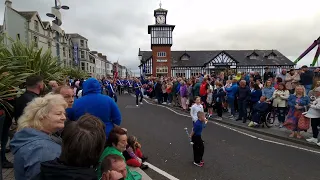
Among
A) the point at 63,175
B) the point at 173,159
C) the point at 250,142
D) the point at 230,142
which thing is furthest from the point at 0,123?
the point at 250,142

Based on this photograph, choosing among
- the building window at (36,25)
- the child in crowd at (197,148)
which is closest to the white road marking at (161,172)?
the child in crowd at (197,148)

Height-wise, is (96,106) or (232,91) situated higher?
(96,106)

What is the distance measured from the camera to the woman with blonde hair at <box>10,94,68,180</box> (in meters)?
1.76

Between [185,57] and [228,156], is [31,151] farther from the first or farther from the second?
[185,57]

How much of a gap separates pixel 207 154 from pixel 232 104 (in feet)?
19.1

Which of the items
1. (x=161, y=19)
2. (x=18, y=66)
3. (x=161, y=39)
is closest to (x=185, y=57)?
(x=161, y=39)

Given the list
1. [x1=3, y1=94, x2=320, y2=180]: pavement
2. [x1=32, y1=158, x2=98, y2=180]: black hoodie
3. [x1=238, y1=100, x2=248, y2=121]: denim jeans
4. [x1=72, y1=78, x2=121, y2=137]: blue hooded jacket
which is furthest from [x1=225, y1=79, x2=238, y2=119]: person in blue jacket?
[x1=32, y1=158, x2=98, y2=180]: black hoodie

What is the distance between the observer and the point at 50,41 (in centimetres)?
4669

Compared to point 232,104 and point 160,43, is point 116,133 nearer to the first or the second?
point 232,104

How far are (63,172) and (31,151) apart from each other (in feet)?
1.31

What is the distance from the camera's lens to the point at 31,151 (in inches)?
69.6

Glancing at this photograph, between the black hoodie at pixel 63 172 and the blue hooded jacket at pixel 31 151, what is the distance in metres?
0.13

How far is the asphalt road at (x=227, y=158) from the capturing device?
4910mm

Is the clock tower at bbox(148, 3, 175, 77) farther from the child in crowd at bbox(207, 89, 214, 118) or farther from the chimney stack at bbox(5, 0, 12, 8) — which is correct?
the child in crowd at bbox(207, 89, 214, 118)
